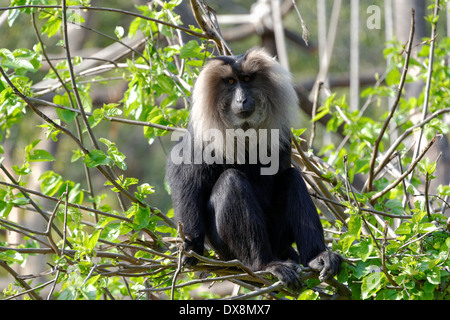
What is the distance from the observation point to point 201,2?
11.3 feet

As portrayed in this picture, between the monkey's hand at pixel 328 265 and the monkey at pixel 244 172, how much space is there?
0.08m

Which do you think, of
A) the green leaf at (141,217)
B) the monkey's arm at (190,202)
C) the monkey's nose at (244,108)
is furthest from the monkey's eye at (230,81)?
the green leaf at (141,217)

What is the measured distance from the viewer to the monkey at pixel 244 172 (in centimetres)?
306

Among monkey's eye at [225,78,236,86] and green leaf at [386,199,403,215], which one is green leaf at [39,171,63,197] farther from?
green leaf at [386,199,403,215]

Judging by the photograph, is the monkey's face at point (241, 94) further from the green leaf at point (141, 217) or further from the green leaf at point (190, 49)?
the green leaf at point (141, 217)

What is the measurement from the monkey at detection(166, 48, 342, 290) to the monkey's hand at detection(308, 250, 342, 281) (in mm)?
78

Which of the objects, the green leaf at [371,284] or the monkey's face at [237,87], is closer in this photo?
the green leaf at [371,284]

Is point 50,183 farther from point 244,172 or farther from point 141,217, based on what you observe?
point 244,172

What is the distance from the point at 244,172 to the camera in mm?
3221

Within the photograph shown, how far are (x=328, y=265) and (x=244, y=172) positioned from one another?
0.72 m

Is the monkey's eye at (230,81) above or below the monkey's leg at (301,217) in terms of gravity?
above

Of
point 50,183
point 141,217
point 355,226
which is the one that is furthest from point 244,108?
point 50,183

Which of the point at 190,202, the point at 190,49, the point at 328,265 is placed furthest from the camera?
the point at 190,49

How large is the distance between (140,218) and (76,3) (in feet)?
4.44
